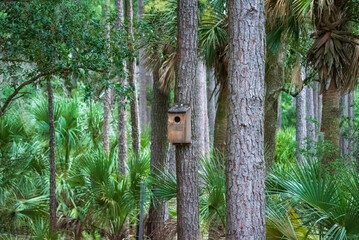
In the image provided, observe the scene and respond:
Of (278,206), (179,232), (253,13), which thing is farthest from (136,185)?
(253,13)

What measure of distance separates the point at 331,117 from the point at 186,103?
4.67 metres

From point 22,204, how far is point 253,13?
24.3ft

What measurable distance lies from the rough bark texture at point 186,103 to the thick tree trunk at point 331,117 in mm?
4328

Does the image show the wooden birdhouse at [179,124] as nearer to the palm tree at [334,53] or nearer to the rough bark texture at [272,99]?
the palm tree at [334,53]

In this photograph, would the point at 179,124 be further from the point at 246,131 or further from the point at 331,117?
the point at 331,117

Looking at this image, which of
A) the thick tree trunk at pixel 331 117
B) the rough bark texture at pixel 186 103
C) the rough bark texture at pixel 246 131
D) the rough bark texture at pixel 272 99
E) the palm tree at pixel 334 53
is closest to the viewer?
the rough bark texture at pixel 246 131

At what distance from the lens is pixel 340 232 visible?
18.2 feet

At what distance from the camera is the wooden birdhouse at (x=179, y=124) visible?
295 inches

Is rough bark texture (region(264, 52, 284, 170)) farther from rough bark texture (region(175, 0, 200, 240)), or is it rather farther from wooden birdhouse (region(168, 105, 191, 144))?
wooden birdhouse (region(168, 105, 191, 144))

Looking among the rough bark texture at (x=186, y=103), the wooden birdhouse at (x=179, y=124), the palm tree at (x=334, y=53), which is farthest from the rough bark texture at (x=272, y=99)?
the wooden birdhouse at (x=179, y=124)

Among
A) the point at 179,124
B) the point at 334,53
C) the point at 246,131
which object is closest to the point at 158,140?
the point at 179,124

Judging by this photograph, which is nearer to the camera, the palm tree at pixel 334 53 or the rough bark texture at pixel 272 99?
the palm tree at pixel 334 53

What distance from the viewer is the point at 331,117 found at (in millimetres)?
11188

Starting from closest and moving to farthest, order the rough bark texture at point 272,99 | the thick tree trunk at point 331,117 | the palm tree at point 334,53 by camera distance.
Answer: the palm tree at point 334,53, the thick tree trunk at point 331,117, the rough bark texture at point 272,99
